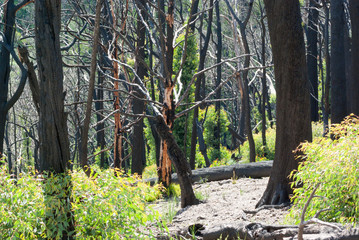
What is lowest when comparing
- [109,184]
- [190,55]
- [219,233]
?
[219,233]

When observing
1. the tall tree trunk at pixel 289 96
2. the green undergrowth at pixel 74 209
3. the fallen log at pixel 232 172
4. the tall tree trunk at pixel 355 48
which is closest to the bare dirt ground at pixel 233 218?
the fallen log at pixel 232 172

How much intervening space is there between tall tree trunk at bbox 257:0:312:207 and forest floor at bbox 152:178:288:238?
60 centimetres

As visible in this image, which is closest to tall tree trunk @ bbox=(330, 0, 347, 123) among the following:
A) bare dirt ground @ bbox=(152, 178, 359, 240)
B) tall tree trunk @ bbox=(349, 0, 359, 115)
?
tall tree trunk @ bbox=(349, 0, 359, 115)

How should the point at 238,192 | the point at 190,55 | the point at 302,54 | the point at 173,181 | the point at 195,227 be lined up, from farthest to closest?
the point at 190,55 < the point at 173,181 < the point at 238,192 < the point at 302,54 < the point at 195,227

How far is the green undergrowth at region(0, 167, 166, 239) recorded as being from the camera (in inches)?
166

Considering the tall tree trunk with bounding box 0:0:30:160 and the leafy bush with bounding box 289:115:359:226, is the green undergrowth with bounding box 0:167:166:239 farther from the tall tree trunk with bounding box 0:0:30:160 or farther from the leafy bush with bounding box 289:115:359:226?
the tall tree trunk with bounding box 0:0:30:160

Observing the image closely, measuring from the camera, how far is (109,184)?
4.67 m

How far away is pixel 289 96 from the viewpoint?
738cm

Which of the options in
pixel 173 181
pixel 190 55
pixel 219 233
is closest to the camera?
pixel 219 233

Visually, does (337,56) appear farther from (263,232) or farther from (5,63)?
(263,232)

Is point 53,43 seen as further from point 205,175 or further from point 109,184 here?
point 205,175

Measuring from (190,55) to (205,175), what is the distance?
7.94m

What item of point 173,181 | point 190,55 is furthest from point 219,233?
point 190,55

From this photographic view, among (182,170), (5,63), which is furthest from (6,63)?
(182,170)
